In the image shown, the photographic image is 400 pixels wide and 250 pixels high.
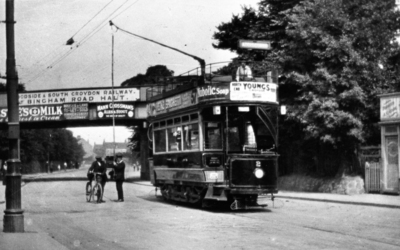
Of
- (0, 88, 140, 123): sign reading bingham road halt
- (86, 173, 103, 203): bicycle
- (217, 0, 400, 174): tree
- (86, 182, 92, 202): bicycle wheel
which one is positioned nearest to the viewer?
(86, 173, 103, 203): bicycle

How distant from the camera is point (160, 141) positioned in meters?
22.0

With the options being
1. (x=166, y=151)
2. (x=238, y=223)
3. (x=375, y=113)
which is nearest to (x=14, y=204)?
(x=238, y=223)

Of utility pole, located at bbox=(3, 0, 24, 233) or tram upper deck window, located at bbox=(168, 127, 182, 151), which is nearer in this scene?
utility pole, located at bbox=(3, 0, 24, 233)

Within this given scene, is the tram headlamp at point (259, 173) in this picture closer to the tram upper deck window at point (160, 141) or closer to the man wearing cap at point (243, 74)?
the man wearing cap at point (243, 74)

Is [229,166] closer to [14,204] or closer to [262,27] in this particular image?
[14,204]

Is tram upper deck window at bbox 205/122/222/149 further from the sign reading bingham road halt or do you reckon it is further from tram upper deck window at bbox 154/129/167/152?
the sign reading bingham road halt

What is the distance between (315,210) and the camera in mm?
18688

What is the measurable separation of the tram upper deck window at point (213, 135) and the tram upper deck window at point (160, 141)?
3.69 meters

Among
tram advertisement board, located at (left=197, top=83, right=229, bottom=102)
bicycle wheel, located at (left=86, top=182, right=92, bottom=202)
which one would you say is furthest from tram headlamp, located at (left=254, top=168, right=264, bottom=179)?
bicycle wheel, located at (left=86, top=182, right=92, bottom=202)

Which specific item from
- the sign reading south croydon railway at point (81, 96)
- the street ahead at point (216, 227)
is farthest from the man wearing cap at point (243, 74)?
the sign reading south croydon railway at point (81, 96)

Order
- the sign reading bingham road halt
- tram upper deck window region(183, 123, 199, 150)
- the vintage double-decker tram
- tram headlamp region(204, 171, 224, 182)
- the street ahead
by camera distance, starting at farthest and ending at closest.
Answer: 1. the sign reading bingham road halt
2. tram upper deck window region(183, 123, 199, 150)
3. tram headlamp region(204, 171, 224, 182)
4. the vintage double-decker tram
5. the street ahead

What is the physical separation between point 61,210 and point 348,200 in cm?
1014

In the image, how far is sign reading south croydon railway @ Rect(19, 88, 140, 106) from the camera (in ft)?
162

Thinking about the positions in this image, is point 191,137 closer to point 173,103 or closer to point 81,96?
point 173,103
